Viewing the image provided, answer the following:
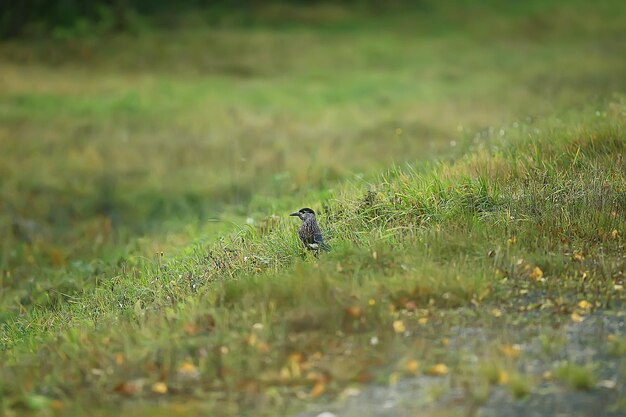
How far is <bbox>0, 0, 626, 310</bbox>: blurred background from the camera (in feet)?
48.3

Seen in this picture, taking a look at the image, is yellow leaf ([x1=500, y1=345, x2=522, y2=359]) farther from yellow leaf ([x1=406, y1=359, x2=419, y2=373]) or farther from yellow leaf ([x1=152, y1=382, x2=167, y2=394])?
yellow leaf ([x1=152, y1=382, x2=167, y2=394])

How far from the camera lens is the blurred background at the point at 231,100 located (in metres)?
14.7

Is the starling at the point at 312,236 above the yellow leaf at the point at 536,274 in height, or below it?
below

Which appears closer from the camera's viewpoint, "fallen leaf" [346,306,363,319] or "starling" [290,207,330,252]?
"fallen leaf" [346,306,363,319]

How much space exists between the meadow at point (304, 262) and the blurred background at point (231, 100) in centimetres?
10

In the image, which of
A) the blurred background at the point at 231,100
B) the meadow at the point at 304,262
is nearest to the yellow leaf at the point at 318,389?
the meadow at the point at 304,262

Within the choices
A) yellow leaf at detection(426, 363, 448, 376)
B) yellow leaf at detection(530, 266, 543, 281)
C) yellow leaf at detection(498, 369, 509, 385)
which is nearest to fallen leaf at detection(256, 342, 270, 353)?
yellow leaf at detection(426, 363, 448, 376)

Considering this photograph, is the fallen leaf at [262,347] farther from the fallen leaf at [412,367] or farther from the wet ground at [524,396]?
the fallen leaf at [412,367]

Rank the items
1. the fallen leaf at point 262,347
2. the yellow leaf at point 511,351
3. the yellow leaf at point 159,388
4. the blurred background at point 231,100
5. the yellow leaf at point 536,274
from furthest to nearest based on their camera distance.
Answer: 1. the blurred background at point 231,100
2. the yellow leaf at point 536,274
3. the fallen leaf at point 262,347
4. the yellow leaf at point 511,351
5. the yellow leaf at point 159,388

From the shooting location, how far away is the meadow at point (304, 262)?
6.10m

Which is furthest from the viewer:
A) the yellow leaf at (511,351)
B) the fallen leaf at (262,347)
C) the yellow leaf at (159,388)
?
the fallen leaf at (262,347)

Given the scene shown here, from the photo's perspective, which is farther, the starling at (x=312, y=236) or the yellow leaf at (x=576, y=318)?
the starling at (x=312, y=236)

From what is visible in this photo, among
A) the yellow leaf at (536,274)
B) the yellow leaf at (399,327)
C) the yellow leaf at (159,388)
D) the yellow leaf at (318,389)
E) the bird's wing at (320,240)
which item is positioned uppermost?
the yellow leaf at (536,274)

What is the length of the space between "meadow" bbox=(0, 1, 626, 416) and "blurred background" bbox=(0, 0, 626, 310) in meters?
0.10
